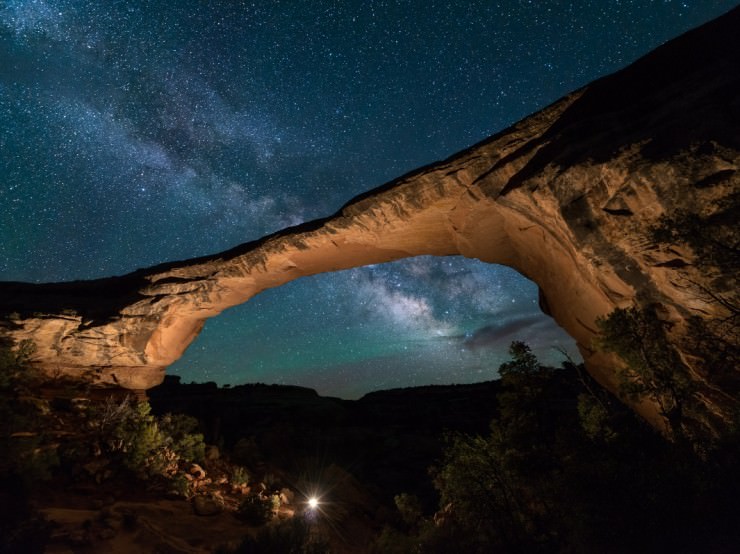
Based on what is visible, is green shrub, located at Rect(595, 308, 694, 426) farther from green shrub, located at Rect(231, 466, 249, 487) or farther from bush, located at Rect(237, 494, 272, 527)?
green shrub, located at Rect(231, 466, 249, 487)

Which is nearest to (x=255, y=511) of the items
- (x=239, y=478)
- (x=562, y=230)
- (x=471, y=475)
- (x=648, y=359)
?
(x=239, y=478)

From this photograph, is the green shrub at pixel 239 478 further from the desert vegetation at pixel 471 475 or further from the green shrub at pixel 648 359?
the green shrub at pixel 648 359

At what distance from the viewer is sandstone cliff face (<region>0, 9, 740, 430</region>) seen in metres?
6.67

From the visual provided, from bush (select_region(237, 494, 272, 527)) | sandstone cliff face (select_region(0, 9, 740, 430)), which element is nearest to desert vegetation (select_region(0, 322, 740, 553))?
bush (select_region(237, 494, 272, 527))

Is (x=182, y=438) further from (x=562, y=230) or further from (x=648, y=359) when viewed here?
(x=648, y=359)

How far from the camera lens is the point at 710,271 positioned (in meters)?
6.59

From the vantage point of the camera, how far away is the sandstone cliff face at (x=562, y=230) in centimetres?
667

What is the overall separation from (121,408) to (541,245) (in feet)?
52.0

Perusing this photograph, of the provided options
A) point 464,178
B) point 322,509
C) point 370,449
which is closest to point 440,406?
point 370,449

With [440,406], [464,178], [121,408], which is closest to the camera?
[464,178]

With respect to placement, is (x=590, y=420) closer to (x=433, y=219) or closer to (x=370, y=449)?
(x=433, y=219)

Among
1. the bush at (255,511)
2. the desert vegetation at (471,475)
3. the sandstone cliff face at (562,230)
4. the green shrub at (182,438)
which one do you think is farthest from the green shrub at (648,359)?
the green shrub at (182,438)

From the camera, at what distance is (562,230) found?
29.1ft

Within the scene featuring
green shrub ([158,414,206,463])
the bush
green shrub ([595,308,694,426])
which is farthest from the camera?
green shrub ([158,414,206,463])
